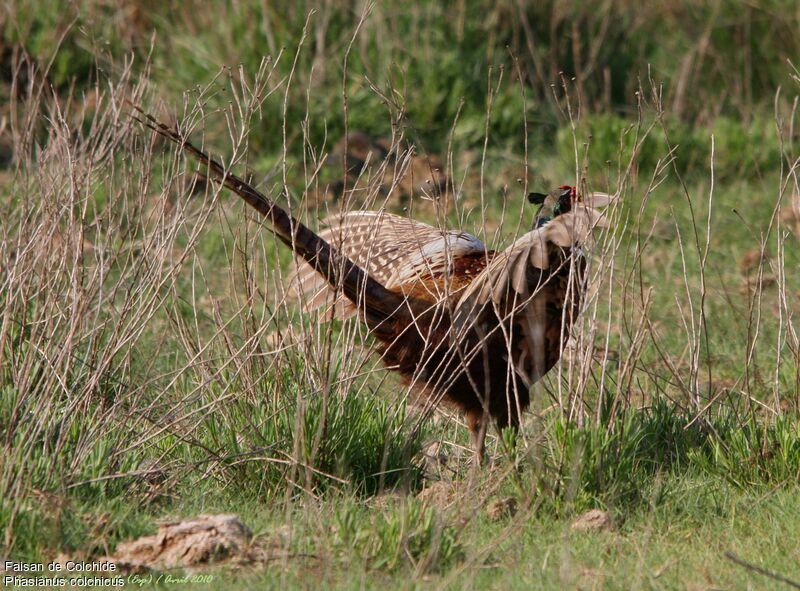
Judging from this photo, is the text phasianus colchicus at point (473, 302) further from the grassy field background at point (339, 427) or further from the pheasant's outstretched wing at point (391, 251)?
the grassy field background at point (339, 427)

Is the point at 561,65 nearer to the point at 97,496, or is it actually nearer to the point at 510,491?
the point at 510,491

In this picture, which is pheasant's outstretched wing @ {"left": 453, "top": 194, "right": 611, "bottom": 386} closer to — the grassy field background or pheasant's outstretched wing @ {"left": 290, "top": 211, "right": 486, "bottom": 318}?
the grassy field background

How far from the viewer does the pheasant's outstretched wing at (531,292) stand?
373 cm

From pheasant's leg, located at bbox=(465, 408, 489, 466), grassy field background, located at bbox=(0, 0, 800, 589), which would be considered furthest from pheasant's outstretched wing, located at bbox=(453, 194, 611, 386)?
pheasant's leg, located at bbox=(465, 408, 489, 466)

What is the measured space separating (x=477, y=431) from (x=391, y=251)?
0.96 metres

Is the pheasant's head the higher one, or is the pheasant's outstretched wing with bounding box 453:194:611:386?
the pheasant's head

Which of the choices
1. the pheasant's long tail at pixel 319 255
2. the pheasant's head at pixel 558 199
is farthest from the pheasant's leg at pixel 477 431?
the pheasant's head at pixel 558 199

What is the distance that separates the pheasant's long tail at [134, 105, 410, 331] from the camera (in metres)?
3.44

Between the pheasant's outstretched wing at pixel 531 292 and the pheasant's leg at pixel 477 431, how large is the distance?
0.23 m

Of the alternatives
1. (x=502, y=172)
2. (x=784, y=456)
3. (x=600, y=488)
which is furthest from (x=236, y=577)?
(x=502, y=172)

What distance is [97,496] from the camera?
3.37 meters

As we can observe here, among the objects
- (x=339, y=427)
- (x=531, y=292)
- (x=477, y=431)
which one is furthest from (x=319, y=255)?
(x=477, y=431)

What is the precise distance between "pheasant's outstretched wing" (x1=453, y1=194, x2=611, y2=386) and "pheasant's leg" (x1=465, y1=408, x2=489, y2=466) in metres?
0.23

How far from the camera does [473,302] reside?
4.06m
